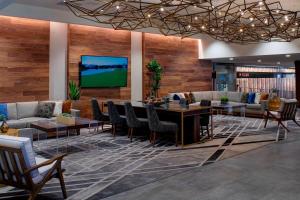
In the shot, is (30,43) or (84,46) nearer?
(30,43)

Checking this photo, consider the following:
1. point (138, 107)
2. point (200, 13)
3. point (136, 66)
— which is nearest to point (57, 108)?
point (138, 107)

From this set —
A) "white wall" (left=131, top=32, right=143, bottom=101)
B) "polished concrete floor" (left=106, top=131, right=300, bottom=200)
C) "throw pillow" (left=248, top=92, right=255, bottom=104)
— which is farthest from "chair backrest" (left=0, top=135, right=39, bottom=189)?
"throw pillow" (left=248, top=92, right=255, bottom=104)

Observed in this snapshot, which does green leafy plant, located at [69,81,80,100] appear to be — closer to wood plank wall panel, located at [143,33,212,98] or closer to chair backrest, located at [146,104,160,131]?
wood plank wall panel, located at [143,33,212,98]

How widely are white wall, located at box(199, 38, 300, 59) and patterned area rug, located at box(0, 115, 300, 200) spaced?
11.2ft

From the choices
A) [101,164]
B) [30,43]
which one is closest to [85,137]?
[101,164]

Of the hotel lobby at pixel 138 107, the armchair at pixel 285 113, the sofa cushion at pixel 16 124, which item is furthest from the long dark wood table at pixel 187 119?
the sofa cushion at pixel 16 124

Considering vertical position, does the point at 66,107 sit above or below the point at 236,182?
above

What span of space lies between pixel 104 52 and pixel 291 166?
691 centimetres

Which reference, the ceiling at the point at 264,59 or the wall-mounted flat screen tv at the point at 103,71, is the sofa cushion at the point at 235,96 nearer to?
the ceiling at the point at 264,59

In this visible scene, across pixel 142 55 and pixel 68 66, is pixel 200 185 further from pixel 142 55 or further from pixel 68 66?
pixel 142 55

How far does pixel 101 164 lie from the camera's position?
5.50m

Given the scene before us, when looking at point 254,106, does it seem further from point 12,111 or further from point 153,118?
point 12,111

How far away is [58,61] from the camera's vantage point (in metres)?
9.38

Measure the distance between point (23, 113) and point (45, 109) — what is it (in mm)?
549
